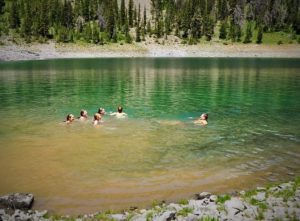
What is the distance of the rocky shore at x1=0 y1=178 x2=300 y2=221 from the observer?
1016cm

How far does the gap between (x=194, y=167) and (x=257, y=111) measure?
50.1 feet

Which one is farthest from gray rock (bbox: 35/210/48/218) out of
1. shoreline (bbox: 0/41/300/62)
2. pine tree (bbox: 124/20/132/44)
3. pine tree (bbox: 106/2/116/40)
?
pine tree (bbox: 106/2/116/40)

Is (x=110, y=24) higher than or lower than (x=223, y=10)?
lower

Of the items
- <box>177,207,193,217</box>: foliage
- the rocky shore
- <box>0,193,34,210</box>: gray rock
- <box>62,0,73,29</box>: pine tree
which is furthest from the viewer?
<box>62,0,73,29</box>: pine tree

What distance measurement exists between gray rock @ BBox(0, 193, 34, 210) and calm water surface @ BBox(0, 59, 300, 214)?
0.55 metres

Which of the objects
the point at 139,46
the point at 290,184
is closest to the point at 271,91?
the point at 290,184

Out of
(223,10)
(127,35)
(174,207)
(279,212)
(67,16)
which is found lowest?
(174,207)

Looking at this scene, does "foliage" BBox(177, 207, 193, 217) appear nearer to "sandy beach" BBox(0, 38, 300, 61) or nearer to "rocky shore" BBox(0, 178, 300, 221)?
"rocky shore" BBox(0, 178, 300, 221)

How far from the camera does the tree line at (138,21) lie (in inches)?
5851

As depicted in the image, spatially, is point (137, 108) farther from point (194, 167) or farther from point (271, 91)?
point (271, 91)

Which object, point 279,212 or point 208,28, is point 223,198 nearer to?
point 279,212

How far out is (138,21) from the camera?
169625mm

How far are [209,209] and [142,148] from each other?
29.3 ft

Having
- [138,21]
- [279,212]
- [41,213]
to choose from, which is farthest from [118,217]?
[138,21]
